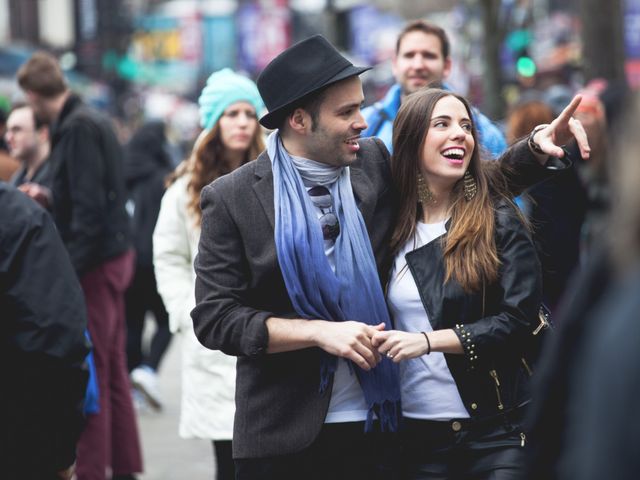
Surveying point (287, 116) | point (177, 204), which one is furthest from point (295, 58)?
point (177, 204)

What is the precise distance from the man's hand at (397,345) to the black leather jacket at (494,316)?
0.17m

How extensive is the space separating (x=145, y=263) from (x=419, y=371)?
5.61 meters

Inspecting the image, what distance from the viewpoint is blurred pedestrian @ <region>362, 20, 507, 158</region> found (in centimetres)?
535

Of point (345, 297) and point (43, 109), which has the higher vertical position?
point (43, 109)

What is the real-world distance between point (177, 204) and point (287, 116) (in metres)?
1.84

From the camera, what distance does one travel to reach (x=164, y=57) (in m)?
47.4

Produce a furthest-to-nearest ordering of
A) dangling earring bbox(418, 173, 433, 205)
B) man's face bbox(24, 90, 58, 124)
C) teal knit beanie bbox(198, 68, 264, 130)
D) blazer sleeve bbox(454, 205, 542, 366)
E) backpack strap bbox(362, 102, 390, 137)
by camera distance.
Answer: man's face bbox(24, 90, 58, 124)
teal knit beanie bbox(198, 68, 264, 130)
backpack strap bbox(362, 102, 390, 137)
dangling earring bbox(418, 173, 433, 205)
blazer sleeve bbox(454, 205, 542, 366)

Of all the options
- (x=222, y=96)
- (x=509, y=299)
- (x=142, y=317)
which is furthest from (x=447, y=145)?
(x=142, y=317)

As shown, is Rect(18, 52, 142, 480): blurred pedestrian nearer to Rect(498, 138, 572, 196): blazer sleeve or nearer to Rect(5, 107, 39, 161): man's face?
Rect(5, 107, 39, 161): man's face

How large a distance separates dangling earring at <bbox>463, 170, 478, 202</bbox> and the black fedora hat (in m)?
0.49

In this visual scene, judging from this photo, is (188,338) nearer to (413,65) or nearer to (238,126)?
(238,126)

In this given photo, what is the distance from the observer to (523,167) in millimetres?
3768

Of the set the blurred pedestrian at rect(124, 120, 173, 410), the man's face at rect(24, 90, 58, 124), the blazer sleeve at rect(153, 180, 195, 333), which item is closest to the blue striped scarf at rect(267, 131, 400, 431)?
the blazer sleeve at rect(153, 180, 195, 333)

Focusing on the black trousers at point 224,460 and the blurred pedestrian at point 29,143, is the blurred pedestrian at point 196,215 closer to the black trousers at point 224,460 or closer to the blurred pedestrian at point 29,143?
the black trousers at point 224,460
